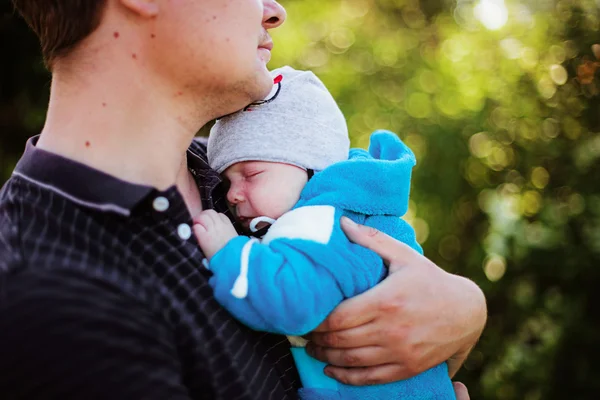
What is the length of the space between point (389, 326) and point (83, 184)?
0.83m

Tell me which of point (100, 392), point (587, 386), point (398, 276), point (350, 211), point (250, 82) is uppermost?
point (250, 82)

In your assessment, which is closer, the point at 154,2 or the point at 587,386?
the point at 154,2

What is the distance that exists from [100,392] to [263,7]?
114 cm

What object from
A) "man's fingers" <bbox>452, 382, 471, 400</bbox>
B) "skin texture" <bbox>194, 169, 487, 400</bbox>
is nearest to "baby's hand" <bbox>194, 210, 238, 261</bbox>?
"skin texture" <bbox>194, 169, 487, 400</bbox>

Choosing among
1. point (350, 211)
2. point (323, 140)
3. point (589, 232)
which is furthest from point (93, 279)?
point (589, 232)

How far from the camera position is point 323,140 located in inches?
72.5

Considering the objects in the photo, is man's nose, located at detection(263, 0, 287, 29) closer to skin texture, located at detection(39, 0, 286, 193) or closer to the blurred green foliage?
skin texture, located at detection(39, 0, 286, 193)

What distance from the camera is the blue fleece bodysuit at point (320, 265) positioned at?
142 centimetres

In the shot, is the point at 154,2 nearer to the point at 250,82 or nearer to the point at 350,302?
the point at 250,82

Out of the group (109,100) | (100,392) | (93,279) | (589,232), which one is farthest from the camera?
(589,232)

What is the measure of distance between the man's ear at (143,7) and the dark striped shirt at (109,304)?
1.37 feet

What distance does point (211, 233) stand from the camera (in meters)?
1.52

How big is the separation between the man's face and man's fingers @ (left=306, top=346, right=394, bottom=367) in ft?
2.33

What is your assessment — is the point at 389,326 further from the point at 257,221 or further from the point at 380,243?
the point at 257,221
